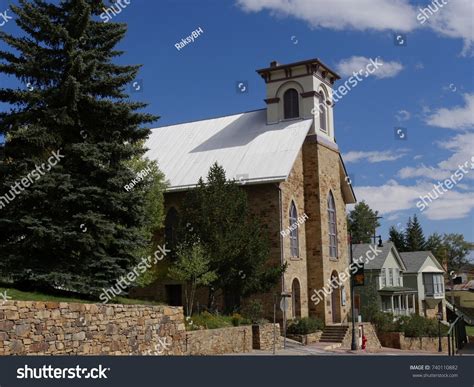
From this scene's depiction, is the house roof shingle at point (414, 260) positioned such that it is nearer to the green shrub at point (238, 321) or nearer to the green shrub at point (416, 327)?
the green shrub at point (416, 327)

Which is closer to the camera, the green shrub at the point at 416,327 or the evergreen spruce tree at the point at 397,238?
the green shrub at the point at 416,327

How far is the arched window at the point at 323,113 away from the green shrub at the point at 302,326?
12.6 meters

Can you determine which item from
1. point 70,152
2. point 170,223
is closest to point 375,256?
point 170,223

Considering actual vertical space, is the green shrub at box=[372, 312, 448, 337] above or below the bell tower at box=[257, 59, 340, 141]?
below

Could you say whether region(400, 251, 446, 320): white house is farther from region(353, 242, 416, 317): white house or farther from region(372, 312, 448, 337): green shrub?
region(372, 312, 448, 337): green shrub

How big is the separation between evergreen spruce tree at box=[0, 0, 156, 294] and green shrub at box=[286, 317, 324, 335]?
13.0m

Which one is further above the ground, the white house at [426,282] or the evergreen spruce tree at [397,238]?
the evergreen spruce tree at [397,238]

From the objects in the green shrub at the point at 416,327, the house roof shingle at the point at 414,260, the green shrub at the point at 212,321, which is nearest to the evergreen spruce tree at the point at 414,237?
the house roof shingle at the point at 414,260

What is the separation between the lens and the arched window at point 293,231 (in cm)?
3388

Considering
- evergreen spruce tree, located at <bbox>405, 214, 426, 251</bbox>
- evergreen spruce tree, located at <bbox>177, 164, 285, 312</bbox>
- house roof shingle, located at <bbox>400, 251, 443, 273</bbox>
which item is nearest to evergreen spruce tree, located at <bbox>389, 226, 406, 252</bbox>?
evergreen spruce tree, located at <bbox>405, 214, 426, 251</bbox>

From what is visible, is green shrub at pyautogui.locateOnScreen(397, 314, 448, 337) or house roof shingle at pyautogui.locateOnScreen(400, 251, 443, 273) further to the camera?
house roof shingle at pyautogui.locateOnScreen(400, 251, 443, 273)

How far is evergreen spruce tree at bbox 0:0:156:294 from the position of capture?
19.3 meters

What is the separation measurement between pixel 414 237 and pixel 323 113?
55193 millimetres

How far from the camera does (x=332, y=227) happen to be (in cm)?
3834
